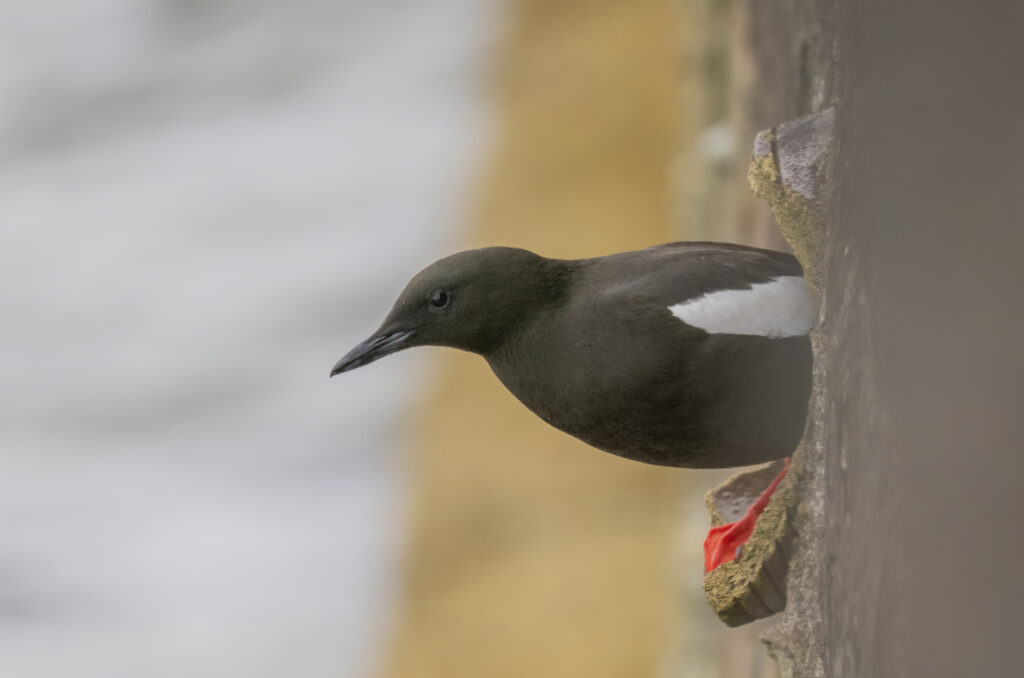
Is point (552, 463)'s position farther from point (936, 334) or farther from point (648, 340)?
point (936, 334)

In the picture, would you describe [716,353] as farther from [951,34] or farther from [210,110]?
[210,110]

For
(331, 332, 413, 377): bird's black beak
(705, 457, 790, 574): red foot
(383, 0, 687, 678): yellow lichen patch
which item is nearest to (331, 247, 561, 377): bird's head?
(331, 332, 413, 377): bird's black beak

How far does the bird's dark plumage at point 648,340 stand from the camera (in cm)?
211

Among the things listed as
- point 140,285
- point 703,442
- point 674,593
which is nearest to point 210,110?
point 140,285

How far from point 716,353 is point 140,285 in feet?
24.6

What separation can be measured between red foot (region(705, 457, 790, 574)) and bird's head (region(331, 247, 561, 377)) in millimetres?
567

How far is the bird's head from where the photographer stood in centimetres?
234

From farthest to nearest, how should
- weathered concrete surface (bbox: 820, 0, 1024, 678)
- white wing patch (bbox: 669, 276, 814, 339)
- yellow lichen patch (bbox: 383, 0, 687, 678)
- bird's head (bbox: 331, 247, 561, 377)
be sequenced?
1. yellow lichen patch (bbox: 383, 0, 687, 678)
2. bird's head (bbox: 331, 247, 561, 377)
3. white wing patch (bbox: 669, 276, 814, 339)
4. weathered concrete surface (bbox: 820, 0, 1024, 678)

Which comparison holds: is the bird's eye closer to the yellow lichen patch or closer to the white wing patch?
the white wing patch

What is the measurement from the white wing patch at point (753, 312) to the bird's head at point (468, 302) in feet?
1.05

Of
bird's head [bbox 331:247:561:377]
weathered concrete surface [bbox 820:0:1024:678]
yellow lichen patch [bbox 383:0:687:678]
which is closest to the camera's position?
weathered concrete surface [bbox 820:0:1024:678]

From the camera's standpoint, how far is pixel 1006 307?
1.07 m

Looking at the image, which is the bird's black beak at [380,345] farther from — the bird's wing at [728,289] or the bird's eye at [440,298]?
the bird's wing at [728,289]

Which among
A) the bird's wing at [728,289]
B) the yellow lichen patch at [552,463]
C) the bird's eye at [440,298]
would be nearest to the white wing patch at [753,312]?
the bird's wing at [728,289]
